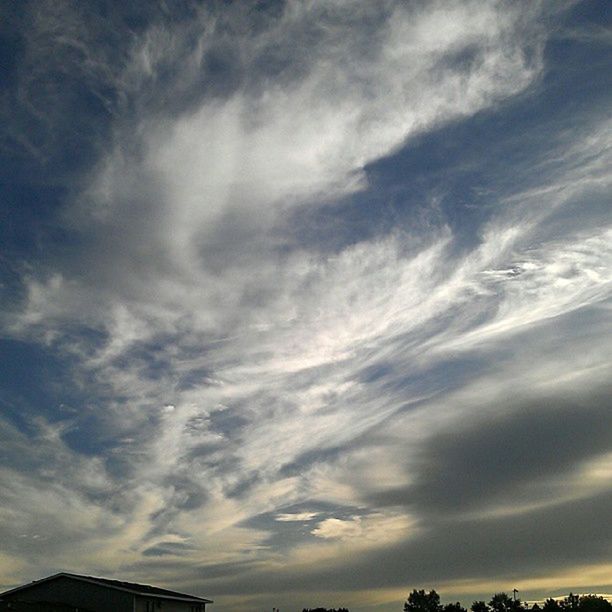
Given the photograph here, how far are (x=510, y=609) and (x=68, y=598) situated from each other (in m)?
105

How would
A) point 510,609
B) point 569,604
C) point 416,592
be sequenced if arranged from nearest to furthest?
point 569,604
point 510,609
point 416,592

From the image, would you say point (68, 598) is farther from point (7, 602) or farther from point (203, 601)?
point (203, 601)

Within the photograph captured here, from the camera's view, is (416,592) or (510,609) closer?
(510,609)

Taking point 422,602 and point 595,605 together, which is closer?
point 595,605

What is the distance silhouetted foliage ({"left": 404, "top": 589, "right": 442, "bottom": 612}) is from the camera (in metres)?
134

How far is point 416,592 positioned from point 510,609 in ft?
71.8

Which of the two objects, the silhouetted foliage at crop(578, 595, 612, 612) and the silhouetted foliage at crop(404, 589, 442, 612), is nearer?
the silhouetted foliage at crop(578, 595, 612, 612)

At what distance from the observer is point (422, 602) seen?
13600 centimetres

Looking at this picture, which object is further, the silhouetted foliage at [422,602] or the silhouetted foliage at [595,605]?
the silhouetted foliage at [422,602]

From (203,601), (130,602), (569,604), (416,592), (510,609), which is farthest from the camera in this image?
(416,592)

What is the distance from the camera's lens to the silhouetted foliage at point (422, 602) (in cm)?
13450

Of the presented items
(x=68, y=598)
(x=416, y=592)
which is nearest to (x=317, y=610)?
(x=416, y=592)

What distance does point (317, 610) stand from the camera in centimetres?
12631

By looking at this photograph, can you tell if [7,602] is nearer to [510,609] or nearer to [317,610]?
[317,610]
